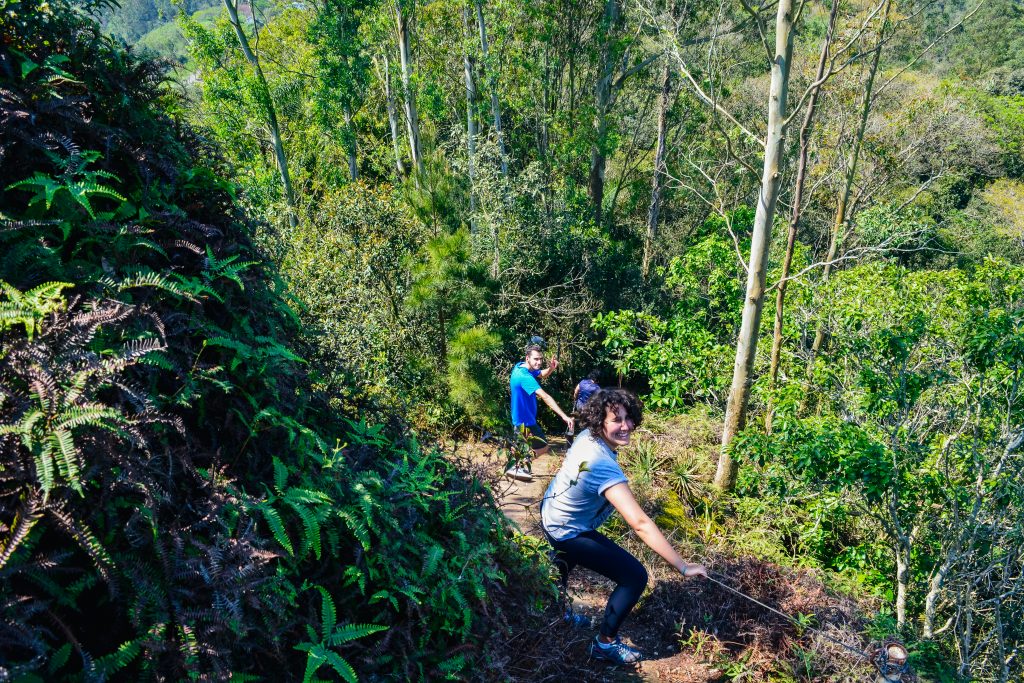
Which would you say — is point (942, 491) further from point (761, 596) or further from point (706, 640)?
point (706, 640)

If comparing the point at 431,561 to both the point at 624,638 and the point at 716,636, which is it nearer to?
the point at 624,638

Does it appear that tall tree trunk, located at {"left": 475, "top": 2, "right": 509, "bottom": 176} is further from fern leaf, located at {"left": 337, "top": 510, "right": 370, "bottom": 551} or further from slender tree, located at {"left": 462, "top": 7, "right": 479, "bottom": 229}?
fern leaf, located at {"left": 337, "top": 510, "right": 370, "bottom": 551}

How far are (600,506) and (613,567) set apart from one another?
37 centimetres

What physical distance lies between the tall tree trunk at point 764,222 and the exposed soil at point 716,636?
9.99 ft

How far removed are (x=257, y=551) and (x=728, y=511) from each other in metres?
7.01

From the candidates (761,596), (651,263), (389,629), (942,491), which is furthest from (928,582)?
(651,263)

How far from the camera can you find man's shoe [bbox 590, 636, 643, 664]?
3.66 m

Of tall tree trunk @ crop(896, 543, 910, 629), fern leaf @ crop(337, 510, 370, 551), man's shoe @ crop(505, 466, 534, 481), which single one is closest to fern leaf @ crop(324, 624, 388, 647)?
fern leaf @ crop(337, 510, 370, 551)

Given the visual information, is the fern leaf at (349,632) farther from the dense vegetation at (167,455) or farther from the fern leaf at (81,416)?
the fern leaf at (81,416)

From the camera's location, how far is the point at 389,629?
265cm

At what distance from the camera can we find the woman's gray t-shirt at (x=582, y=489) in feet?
11.3

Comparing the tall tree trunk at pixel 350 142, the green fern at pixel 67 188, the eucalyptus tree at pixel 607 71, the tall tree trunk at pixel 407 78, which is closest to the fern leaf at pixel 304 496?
the green fern at pixel 67 188

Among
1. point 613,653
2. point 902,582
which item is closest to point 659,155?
point 902,582

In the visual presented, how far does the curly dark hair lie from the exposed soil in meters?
0.66
